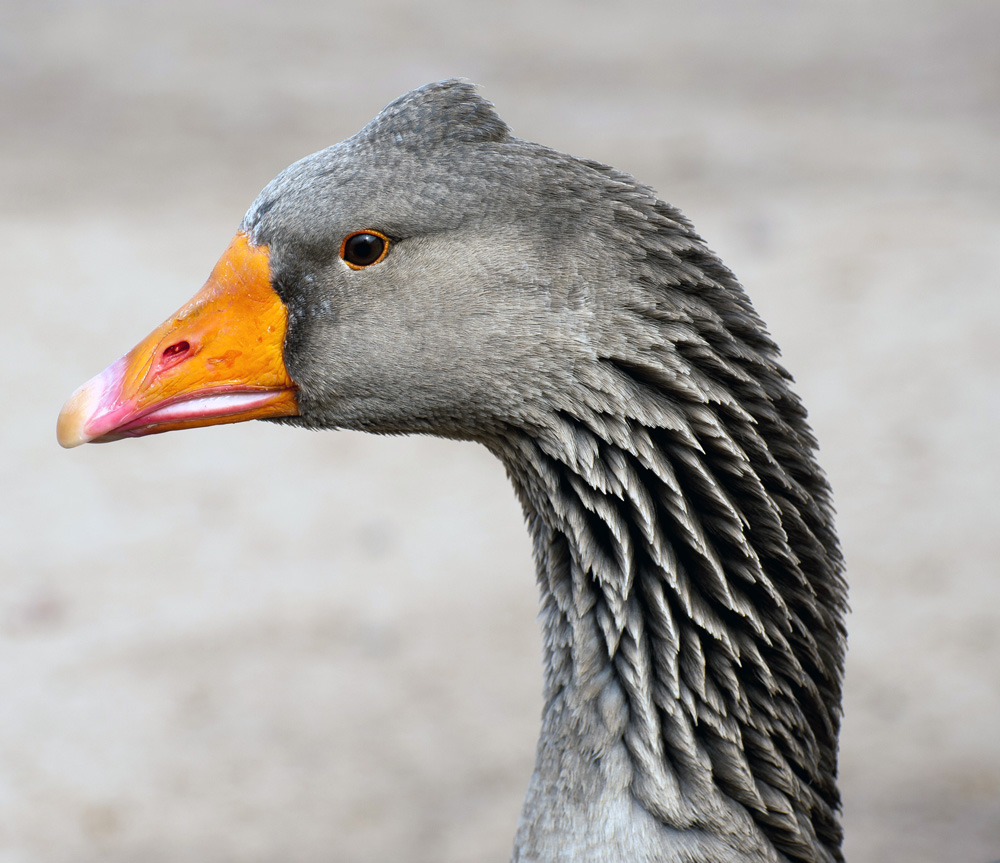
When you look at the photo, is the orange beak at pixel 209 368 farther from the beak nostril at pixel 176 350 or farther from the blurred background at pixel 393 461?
the blurred background at pixel 393 461

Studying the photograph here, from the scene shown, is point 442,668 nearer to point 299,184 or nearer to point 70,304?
point 299,184

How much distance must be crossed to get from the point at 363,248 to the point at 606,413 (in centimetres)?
72

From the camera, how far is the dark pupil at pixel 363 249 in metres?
2.77

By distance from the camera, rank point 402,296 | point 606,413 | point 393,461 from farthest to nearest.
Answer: point 393,461, point 402,296, point 606,413

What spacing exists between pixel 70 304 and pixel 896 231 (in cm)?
673

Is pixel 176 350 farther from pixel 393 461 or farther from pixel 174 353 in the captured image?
pixel 393 461

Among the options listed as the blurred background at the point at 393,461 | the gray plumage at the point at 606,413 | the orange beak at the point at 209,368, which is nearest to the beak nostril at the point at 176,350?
the orange beak at the point at 209,368

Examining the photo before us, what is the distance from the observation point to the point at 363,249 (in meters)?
2.78

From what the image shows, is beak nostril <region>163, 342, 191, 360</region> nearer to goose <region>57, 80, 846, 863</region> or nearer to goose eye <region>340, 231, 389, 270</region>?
goose <region>57, 80, 846, 863</region>

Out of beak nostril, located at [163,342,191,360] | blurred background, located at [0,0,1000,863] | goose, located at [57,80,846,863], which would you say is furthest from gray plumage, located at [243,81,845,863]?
blurred background, located at [0,0,1000,863]

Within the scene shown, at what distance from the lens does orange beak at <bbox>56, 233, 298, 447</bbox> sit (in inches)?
112

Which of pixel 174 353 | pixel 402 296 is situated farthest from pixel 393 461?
pixel 402 296

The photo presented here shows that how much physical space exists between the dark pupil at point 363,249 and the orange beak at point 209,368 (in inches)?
8.5

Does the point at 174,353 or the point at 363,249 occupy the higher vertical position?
the point at 363,249
